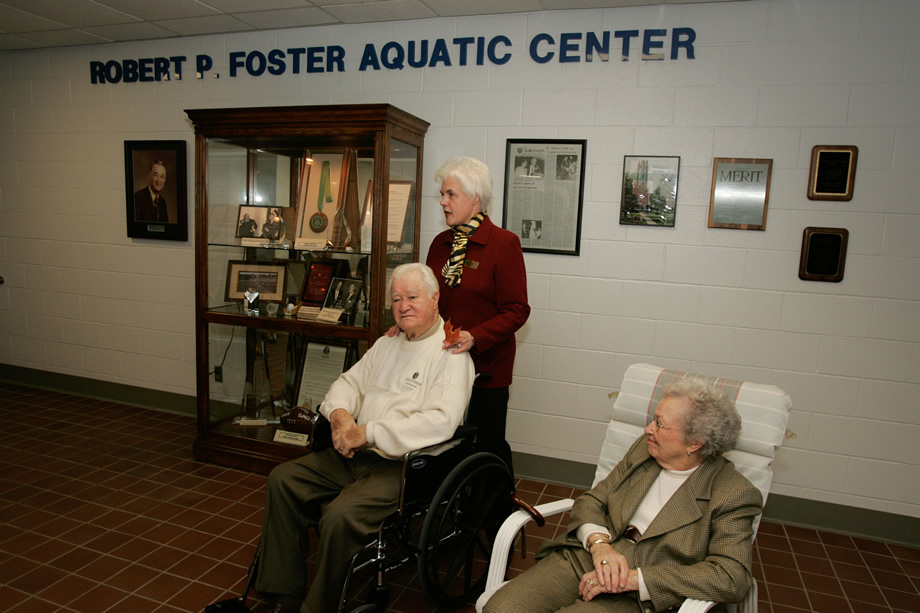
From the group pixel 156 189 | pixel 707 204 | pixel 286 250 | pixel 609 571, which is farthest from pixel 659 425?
pixel 156 189

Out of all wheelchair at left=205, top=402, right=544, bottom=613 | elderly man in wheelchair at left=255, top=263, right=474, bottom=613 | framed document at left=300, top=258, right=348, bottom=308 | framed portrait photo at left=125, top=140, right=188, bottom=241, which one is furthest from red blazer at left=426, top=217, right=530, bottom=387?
framed portrait photo at left=125, top=140, right=188, bottom=241

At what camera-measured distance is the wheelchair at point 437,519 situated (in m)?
2.04

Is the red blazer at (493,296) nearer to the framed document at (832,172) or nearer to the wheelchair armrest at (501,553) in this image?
the wheelchair armrest at (501,553)

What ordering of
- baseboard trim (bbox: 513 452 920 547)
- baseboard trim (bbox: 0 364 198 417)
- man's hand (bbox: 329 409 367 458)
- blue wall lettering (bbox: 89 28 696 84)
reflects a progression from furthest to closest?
baseboard trim (bbox: 0 364 198 417) < blue wall lettering (bbox: 89 28 696 84) < baseboard trim (bbox: 513 452 920 547) < man's hand (bbox: 329 409 367 458)

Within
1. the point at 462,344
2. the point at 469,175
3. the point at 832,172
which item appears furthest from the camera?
the point at 832,172

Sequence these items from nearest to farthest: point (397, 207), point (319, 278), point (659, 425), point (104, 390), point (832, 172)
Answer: point (659, 425) → point (832, 172) → point (397, 207) → point (319, 278) → point (104, 390)

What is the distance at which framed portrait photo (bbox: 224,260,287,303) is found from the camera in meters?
3.71

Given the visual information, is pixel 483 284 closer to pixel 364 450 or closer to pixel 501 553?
pixel 364 450

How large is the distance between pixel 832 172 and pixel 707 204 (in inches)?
22.8

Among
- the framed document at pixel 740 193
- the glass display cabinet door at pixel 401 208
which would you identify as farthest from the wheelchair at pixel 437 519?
the framed document at pixel 740 193

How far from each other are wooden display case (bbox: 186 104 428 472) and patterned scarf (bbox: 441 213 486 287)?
0.65 m

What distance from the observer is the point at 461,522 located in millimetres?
2328

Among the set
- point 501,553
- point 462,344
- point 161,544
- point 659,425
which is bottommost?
point 161,544

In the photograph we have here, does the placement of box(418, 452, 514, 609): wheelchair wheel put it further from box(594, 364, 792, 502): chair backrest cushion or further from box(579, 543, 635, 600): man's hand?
box(579, 543, 635, 600): man's hand
